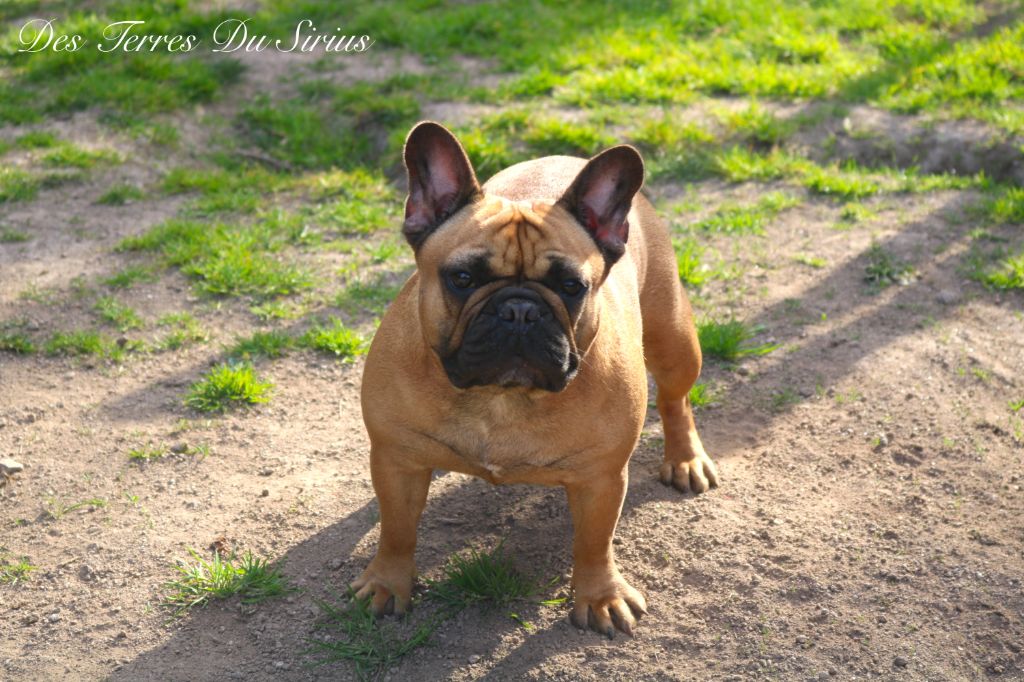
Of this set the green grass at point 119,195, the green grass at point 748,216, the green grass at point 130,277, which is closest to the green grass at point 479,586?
the green grass at point 130,277

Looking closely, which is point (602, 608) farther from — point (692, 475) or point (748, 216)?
point (748, 216)

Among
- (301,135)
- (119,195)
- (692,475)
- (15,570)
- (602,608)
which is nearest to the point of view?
(602,608)

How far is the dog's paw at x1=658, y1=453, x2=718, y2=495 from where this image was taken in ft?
16.6

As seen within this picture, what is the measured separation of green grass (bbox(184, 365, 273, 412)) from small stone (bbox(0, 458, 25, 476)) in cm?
85

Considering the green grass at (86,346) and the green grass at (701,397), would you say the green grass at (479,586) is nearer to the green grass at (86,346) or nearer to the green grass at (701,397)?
the green grass at (701,397)

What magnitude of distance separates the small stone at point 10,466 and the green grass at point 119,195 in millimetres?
2982

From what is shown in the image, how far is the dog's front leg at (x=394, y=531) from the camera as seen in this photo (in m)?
4.05

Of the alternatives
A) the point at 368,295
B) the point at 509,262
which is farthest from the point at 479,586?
the point at 368,295

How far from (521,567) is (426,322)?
134 cm

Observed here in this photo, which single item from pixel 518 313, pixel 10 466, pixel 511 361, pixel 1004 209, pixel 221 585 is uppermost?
pixel 518 313

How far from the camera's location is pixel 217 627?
4195 millimetres

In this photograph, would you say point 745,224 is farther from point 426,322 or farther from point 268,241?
point 426,322

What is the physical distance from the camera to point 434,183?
393 centimetres

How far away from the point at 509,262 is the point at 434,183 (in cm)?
46
